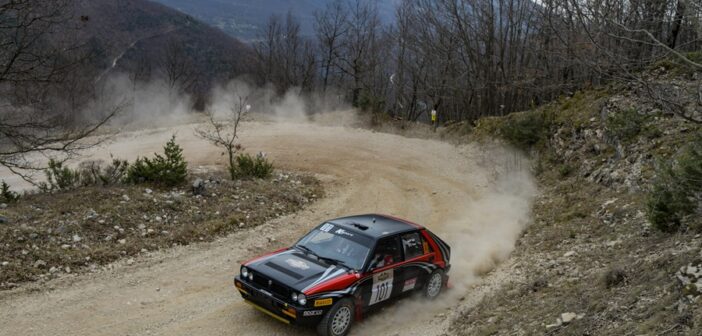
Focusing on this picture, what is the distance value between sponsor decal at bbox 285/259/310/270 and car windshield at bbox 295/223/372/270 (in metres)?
0.38

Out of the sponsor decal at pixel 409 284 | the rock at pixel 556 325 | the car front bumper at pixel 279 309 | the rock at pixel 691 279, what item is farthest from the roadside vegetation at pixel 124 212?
the rock at pixel 691 279

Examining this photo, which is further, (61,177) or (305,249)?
(61,177)

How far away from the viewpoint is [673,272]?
7742mm

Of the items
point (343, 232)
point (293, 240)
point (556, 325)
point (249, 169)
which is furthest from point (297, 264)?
point (249, 169)

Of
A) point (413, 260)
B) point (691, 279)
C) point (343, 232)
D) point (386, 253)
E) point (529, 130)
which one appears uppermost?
point (529, 130)

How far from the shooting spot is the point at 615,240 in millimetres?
10477

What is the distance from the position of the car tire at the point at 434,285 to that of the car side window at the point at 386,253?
32.2 inches

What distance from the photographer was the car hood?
8.62 metres

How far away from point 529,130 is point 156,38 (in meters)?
86.1

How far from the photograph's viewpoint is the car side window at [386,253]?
9477 mm

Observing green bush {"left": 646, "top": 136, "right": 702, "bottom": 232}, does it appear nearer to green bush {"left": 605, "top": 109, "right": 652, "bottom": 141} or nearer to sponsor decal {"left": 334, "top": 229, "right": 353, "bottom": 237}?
sponsor decal {"left": 334, "top": 229, "right": 353, "bottom": 237}

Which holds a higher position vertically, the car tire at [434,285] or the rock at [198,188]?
the rock at [198,188]

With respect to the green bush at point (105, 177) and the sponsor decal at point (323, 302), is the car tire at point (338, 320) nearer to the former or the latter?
the sponsor decal at point (323, 302)

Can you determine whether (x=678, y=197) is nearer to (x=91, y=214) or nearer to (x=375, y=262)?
(x=375, y=262)
